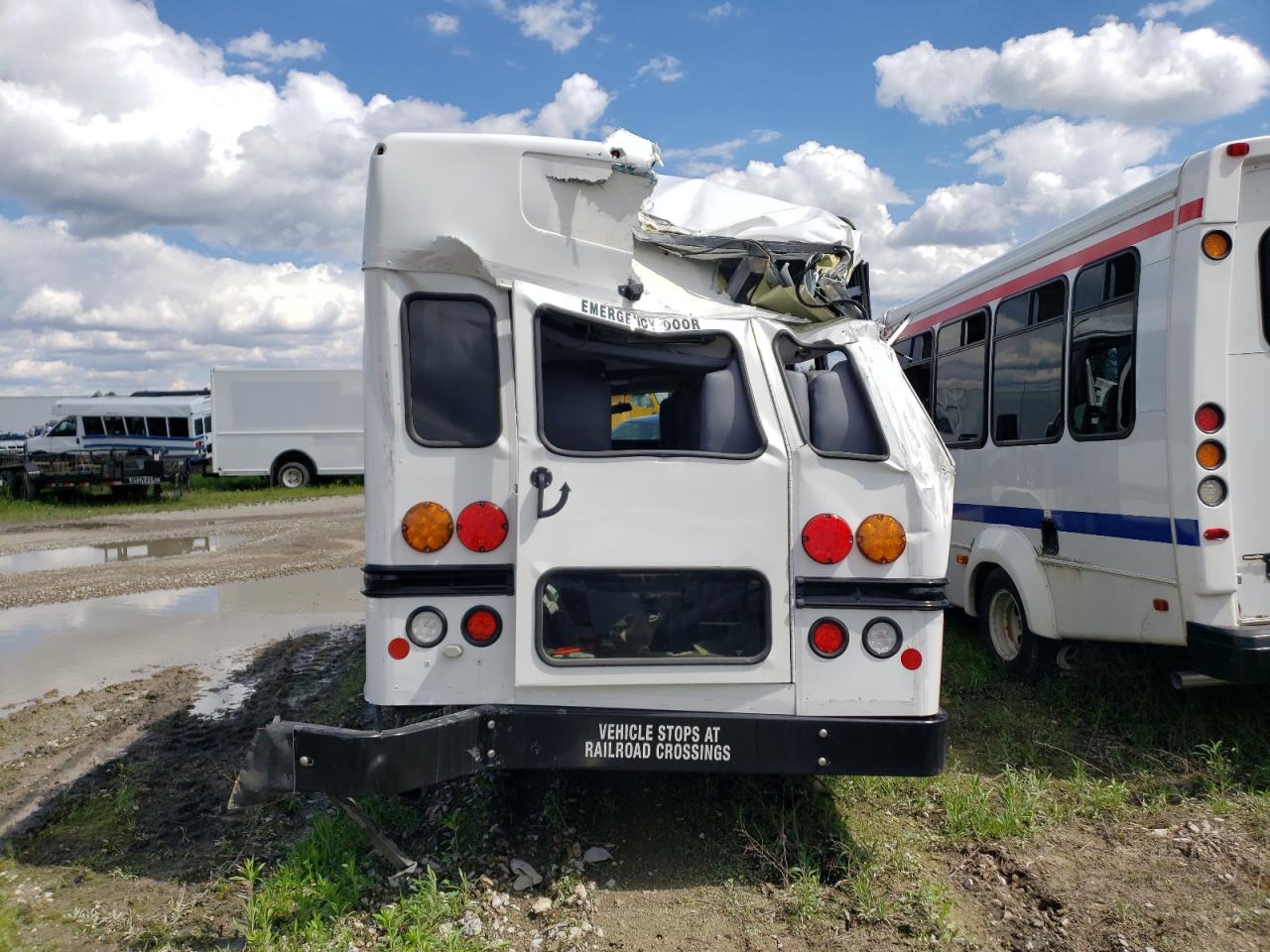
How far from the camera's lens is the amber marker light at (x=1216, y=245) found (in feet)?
15.8

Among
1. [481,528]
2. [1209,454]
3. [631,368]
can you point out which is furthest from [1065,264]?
[481,528]

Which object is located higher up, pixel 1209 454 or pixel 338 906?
pixel 1209 454

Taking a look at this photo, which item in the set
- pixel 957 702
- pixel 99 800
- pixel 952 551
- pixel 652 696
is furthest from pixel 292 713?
pixel 952 551

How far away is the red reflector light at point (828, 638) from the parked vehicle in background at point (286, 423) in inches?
961

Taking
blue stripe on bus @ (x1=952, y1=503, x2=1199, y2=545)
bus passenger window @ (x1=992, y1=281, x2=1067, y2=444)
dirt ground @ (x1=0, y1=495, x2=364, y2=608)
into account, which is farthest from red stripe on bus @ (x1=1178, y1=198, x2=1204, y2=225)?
dirt ground @ (x1=0, y1=495, x2=364, y2=608)

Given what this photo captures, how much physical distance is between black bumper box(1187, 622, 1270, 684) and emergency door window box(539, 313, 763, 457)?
257cm

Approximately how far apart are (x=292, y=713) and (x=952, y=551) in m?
4.87

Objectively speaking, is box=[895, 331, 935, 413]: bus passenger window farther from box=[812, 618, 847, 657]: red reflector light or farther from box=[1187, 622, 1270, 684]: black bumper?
box=[812, 618, 847, 657]: red reflector light

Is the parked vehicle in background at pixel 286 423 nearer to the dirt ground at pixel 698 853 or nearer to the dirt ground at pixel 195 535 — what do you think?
the dirt ground at pixel 195 535

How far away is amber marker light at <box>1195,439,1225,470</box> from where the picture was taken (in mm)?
4793

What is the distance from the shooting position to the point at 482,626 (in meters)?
3.81

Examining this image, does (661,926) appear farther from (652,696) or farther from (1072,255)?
(1072,255)

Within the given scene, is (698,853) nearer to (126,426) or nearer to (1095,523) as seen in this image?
(1095,523)

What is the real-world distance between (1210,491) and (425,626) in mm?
3677
